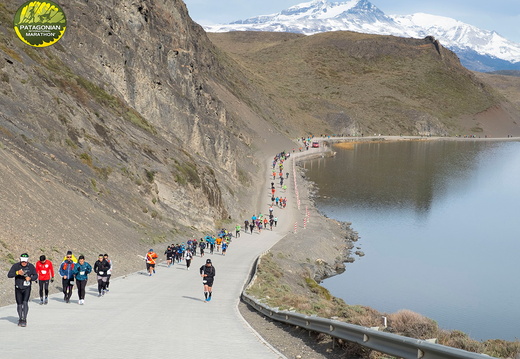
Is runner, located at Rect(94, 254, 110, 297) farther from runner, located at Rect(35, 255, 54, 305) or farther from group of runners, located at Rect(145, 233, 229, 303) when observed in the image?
group of runners, located at Rect(145, 233, 229, 303)

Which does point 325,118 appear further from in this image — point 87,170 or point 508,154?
point 87,170

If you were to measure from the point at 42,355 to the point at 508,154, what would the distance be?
14124 cm

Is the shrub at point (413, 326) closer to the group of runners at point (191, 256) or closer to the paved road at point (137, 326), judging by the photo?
the paved road at point (137, 326)

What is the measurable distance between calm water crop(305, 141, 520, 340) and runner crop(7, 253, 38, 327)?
22.5 meters

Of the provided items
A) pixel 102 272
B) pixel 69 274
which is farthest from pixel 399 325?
pixel 102 272

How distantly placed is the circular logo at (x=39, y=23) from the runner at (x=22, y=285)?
34.7 metres

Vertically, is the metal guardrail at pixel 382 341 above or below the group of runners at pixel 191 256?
above

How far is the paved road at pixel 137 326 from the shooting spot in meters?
9.90

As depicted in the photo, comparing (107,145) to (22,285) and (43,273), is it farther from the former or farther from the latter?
(22,285)

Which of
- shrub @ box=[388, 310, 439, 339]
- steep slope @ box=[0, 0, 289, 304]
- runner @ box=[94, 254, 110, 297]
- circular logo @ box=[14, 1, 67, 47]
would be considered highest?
circular logo @ box=[14, 1, 67, 47]

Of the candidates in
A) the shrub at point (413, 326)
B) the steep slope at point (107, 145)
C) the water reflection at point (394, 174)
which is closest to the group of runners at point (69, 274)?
the steep slope at point (107, 145)

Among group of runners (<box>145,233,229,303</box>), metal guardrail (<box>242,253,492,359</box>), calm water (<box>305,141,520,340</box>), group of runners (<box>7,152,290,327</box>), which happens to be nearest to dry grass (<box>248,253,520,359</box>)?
metal guardrail (<box>242,253,492,359</box>)

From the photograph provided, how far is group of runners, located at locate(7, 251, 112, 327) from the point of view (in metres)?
11.7

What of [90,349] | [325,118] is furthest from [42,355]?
[325,118]
